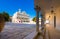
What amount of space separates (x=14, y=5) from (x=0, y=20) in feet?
96.9

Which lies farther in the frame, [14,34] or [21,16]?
[21,16]

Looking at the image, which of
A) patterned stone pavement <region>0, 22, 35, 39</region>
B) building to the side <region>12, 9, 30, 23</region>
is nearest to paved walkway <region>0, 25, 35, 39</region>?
patterned stone pavement <region>0, 22, 35, 39</region>

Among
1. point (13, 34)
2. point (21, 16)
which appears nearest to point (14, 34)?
point (13, 34)

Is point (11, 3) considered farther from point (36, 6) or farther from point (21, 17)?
point (36, 6)

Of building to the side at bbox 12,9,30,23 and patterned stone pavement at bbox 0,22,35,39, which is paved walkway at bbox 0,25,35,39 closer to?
patterned stone pavement at bbox 0,22,35,39

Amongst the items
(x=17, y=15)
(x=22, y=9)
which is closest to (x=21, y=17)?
(x=17, y=15)

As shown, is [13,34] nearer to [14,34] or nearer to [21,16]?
[14,34]

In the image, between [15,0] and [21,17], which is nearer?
[15,0]

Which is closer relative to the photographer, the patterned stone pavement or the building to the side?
the patterned stone pavement

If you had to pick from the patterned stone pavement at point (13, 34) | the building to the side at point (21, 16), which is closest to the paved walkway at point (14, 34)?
the patterned stone pavement at point (13, 34)

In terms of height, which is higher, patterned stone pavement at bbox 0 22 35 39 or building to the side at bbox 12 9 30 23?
building to the side at bbox 12 9 30 23

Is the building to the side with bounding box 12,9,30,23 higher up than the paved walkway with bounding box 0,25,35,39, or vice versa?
the building to the side with bounding box 12,9,30,23

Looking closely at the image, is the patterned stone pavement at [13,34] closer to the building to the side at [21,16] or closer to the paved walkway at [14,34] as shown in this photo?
the paved walkway at [14,34]

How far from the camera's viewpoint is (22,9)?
37.1 meters
